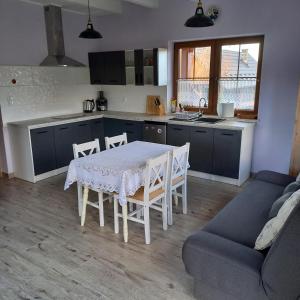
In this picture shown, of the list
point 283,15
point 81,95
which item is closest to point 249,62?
point 283,15

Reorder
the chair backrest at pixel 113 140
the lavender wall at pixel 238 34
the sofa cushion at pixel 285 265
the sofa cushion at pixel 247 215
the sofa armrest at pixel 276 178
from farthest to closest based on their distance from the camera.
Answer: the lavender wall at pixel 238 34 → the chair backrest at pixel 113 140 → the sofa armrest at pixel 276 178 → the sofa cushion at pixel 247 215 → the sofa cushion at pixel 285 265

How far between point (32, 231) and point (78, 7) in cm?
379

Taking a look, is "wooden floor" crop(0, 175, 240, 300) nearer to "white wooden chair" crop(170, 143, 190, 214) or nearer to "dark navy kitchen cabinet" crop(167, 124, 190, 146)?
"white wooden chair" crop(170, 143, 190, 214)

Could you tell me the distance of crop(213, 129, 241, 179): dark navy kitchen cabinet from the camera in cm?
399

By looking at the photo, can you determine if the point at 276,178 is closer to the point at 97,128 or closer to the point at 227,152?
the point at 227,152

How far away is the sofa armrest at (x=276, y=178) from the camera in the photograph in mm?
3041

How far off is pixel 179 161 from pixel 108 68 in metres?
3.00

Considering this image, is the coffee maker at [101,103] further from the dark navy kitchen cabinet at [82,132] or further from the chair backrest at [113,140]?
the chair backrest at [113,140]

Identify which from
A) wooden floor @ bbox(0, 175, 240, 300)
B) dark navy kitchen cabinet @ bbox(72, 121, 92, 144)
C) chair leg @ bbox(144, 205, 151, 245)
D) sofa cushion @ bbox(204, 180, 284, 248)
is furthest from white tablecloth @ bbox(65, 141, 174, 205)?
dark navy kitchen cabinet @ bbox(72, 121, 92, 144)

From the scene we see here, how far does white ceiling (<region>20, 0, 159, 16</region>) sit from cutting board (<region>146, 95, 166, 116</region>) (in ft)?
4.96

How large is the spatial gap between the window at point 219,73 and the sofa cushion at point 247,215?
6.05 feet

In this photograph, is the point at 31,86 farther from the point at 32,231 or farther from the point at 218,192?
the point at 218,192

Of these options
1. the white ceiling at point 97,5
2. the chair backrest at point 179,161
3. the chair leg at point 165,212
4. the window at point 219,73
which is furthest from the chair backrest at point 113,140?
the white ceiling at point 97,5

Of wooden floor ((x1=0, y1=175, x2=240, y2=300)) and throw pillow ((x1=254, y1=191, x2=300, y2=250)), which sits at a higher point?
throw pillow ((x1=254, y1=191, x2=300, y2=250))
